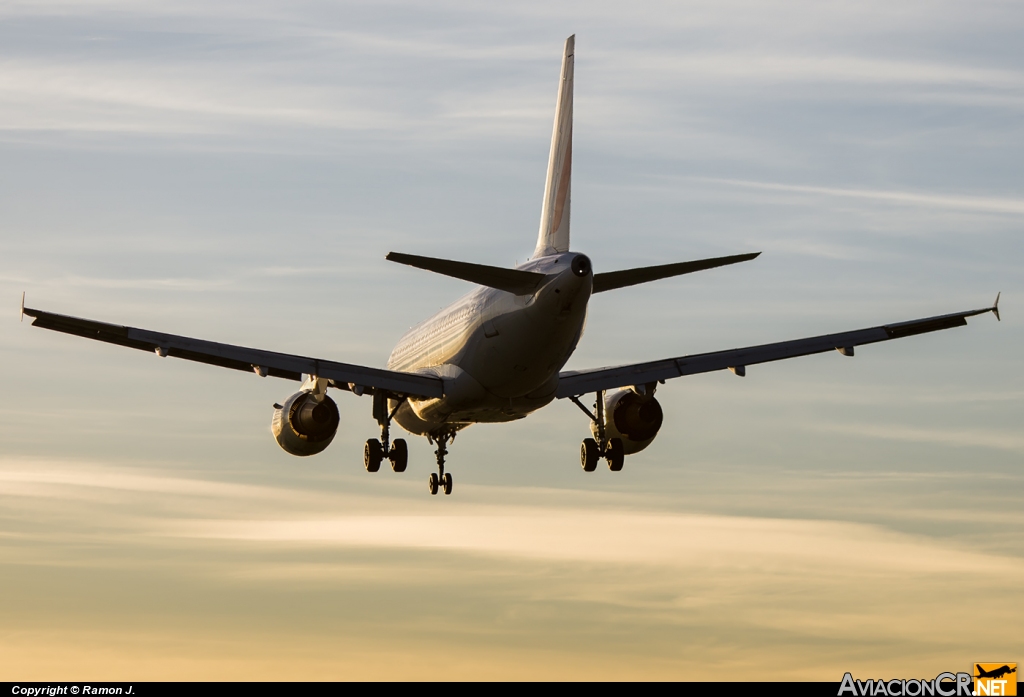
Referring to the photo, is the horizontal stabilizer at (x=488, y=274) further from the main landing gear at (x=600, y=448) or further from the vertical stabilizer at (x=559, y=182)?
the main landing gear at (x=600, y=448)

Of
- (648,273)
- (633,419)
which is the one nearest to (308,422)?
(633,419)

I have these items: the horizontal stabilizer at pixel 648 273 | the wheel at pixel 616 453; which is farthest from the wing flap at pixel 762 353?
the horizontal stabilizer at pixel 648 273

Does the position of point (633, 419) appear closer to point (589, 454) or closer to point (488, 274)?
point (589, 454)

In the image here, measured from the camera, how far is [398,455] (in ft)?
179

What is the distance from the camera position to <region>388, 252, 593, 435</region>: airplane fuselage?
4556 centimetres

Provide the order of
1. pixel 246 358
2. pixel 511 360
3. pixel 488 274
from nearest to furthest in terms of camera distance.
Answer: pixel 488 274 < pixel 511 360 < pixel 246 358

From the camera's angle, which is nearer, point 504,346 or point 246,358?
point 504,346

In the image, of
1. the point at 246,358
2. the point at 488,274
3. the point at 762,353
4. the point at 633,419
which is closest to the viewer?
the point at 488,274

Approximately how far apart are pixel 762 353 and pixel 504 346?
30.0 feet

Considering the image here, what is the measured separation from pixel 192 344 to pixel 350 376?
549 centimetres

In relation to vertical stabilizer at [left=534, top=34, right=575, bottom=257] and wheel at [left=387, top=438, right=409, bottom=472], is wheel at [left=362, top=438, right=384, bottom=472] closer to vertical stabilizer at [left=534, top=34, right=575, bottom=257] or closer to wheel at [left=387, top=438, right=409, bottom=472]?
wheel at [left=387, top=438, right=409, bottom=472]

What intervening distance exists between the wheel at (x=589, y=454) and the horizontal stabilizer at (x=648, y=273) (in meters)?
8.52

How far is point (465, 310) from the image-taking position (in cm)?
5178

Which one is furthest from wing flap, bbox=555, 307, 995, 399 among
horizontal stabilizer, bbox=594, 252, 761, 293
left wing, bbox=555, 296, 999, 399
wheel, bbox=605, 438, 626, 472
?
horizontal stabilizer, bbox=594, 252, 761, 293
